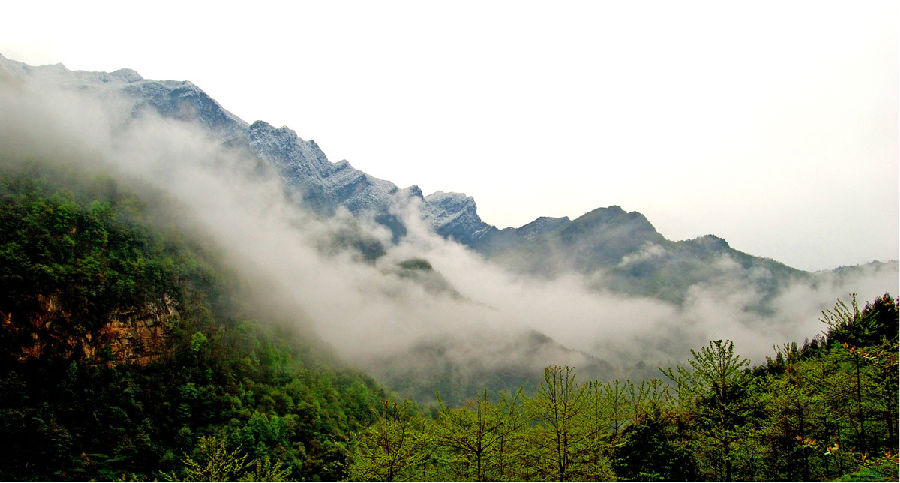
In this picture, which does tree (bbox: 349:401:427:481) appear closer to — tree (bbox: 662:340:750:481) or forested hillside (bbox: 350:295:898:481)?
forested hillside (bbox: 350:295:898:481)

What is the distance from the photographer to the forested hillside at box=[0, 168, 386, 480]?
82125mm

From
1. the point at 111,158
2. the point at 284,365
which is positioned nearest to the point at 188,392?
the point at 284,365

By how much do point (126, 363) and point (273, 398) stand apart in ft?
115

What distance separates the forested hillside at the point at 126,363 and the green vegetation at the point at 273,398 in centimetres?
39

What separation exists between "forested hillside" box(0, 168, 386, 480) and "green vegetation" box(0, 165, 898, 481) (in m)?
0.39

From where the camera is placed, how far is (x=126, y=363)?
326 feet

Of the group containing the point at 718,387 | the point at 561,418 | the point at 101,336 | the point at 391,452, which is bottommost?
the point at 391,452

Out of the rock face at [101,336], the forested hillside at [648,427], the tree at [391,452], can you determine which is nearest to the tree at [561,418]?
the forested hillside at [648,427]

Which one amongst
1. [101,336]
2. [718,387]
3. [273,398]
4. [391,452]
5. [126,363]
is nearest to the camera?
[391,452]

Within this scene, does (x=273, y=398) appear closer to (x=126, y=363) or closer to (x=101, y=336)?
(x=126, y=363)

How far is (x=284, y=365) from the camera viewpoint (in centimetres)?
13638

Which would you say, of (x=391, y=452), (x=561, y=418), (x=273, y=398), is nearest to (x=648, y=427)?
(x=561, y=418)

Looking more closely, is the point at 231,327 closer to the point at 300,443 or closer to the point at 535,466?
the point at 300,443

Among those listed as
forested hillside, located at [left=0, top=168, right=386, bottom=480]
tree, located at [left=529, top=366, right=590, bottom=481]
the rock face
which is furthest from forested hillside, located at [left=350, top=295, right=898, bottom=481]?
the rock face
